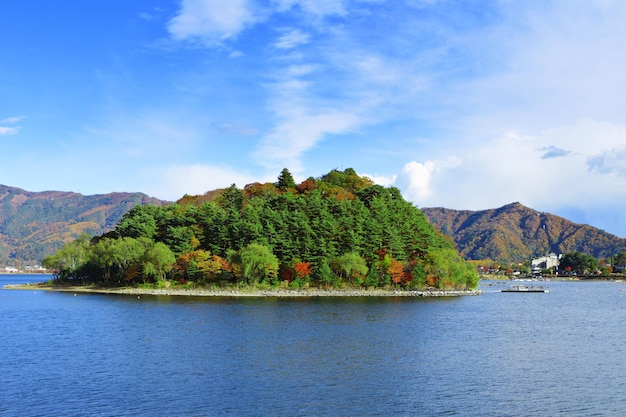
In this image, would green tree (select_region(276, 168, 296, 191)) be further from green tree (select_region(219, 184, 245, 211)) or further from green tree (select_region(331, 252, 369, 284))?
green tree (select_region(331, 252, 369, 284))

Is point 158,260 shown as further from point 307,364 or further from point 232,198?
point 307,364

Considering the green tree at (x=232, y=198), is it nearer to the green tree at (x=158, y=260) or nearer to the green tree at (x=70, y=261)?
the green tree at (x=158, y=260)

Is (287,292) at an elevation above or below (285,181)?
below

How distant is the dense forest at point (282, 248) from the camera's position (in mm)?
107562

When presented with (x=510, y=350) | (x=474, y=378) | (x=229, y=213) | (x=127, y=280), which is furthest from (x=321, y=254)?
(x=474, y=378)

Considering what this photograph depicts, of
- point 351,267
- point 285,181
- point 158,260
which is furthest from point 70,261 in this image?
point 351,267

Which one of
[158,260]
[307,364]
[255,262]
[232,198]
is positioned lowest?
[307,364]

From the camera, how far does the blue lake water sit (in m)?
29.3

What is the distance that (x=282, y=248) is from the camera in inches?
4328

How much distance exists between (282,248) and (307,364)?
71213mm

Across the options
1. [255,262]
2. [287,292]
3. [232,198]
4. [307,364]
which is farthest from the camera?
[232,198]

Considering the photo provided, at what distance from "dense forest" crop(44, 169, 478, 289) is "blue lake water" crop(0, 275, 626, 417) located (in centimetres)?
3612

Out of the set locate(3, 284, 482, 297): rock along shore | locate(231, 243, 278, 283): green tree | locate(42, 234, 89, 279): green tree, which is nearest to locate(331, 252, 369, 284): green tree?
locate(3, 284, 482, 297): rock along shore

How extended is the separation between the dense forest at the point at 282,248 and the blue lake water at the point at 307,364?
118 ft
